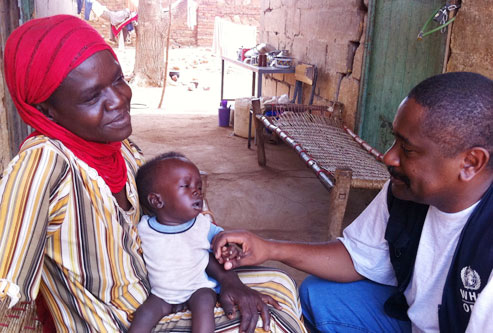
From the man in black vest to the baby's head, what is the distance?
6.8 inches

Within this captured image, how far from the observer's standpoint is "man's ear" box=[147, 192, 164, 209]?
63.8 inches

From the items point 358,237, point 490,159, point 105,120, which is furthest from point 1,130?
point 490,159

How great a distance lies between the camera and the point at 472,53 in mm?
3141

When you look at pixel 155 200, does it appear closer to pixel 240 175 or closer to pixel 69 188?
pixel 69 188

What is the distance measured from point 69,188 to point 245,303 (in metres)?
0.63

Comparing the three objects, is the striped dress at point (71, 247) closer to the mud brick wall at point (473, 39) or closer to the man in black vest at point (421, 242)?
the man in black vest at point (421, 242)

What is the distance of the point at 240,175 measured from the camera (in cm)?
512

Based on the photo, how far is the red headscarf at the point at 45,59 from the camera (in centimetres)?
125

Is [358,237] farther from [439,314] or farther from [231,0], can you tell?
[231,0]

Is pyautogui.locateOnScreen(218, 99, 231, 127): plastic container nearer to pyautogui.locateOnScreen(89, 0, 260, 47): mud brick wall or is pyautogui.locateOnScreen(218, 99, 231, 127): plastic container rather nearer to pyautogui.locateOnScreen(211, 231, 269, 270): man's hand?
pyautogui.locateOnScreen(211, 231, 269, 270): man's hand

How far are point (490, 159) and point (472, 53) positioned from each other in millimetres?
2056

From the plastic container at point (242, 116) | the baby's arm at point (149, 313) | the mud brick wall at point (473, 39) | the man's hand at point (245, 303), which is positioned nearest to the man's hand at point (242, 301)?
Answer: the man's hand at point (245, 303)

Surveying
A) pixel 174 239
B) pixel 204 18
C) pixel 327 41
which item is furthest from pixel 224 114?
pixel 204 18

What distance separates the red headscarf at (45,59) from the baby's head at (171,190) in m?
0.33
